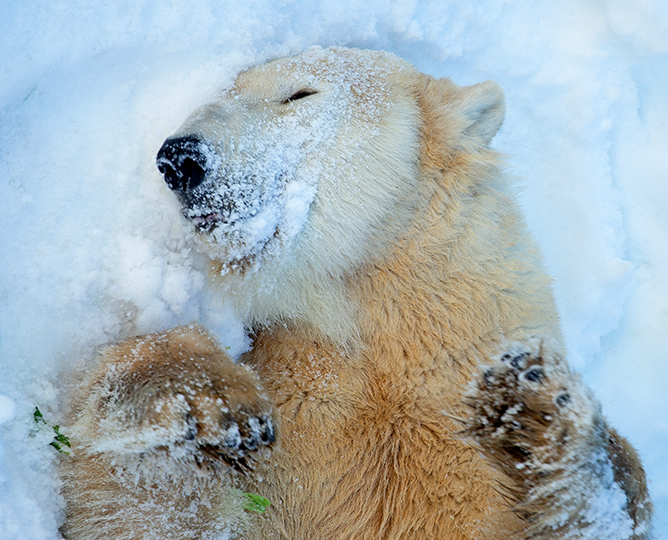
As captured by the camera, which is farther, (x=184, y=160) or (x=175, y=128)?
(x=175, y=128)

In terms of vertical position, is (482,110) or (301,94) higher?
(301,94)

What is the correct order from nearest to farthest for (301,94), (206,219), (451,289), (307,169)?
(206,219), (307,169), (451,289), (301,94)

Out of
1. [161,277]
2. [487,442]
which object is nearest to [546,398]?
[487,442]

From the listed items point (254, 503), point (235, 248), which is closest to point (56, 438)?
point (254, 503)

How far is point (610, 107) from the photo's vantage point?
12.4 ft

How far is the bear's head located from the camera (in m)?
2.12

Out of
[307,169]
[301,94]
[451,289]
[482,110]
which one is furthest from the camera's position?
[482,110]

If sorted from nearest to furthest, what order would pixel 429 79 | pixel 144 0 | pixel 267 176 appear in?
pixel 267 176
pixel 144 0
pixel 429 79

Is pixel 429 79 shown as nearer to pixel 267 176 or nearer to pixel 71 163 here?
pixel 267 176

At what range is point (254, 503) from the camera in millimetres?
2115

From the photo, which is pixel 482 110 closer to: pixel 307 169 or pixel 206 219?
pixel 307 169

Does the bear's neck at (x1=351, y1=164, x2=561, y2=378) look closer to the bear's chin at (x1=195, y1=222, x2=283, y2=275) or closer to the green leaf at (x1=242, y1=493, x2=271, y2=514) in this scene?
the bear's chin at (x1=195, y1=222, x2=283, y2=275)

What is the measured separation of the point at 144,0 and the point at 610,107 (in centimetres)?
313

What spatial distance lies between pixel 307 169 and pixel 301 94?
447mm
